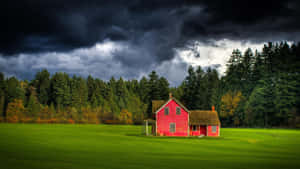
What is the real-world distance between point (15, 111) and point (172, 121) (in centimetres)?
7393

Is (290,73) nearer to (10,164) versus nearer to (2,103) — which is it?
(10,164)

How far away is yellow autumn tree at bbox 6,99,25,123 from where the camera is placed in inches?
4012

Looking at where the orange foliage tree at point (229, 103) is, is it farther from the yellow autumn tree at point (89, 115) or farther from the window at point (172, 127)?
the yellow autumn tree at point (89, 115)

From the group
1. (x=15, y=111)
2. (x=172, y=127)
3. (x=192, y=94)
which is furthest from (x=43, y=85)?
(x=172, y=127)

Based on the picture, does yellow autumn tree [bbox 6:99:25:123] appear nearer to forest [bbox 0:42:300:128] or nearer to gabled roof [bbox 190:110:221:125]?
forest [bbox 0:42:300:128]

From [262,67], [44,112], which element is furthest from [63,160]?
[44,112]

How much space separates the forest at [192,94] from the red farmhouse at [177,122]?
117 ft

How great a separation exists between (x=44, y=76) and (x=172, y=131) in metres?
96.3

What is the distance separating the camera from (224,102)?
322ft

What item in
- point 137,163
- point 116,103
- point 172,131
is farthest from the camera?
point 116,103

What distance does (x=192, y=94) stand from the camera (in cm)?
10012

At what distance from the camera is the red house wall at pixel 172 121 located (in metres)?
55.3

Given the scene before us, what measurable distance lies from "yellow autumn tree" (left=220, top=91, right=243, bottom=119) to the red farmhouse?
132ft

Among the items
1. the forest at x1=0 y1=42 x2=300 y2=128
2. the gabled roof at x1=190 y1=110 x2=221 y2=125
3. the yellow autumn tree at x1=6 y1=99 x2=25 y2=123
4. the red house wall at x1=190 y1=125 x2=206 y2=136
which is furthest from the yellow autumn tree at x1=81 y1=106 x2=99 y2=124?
the red house wall at x1=190 y1=125 x2=206 y2=136
